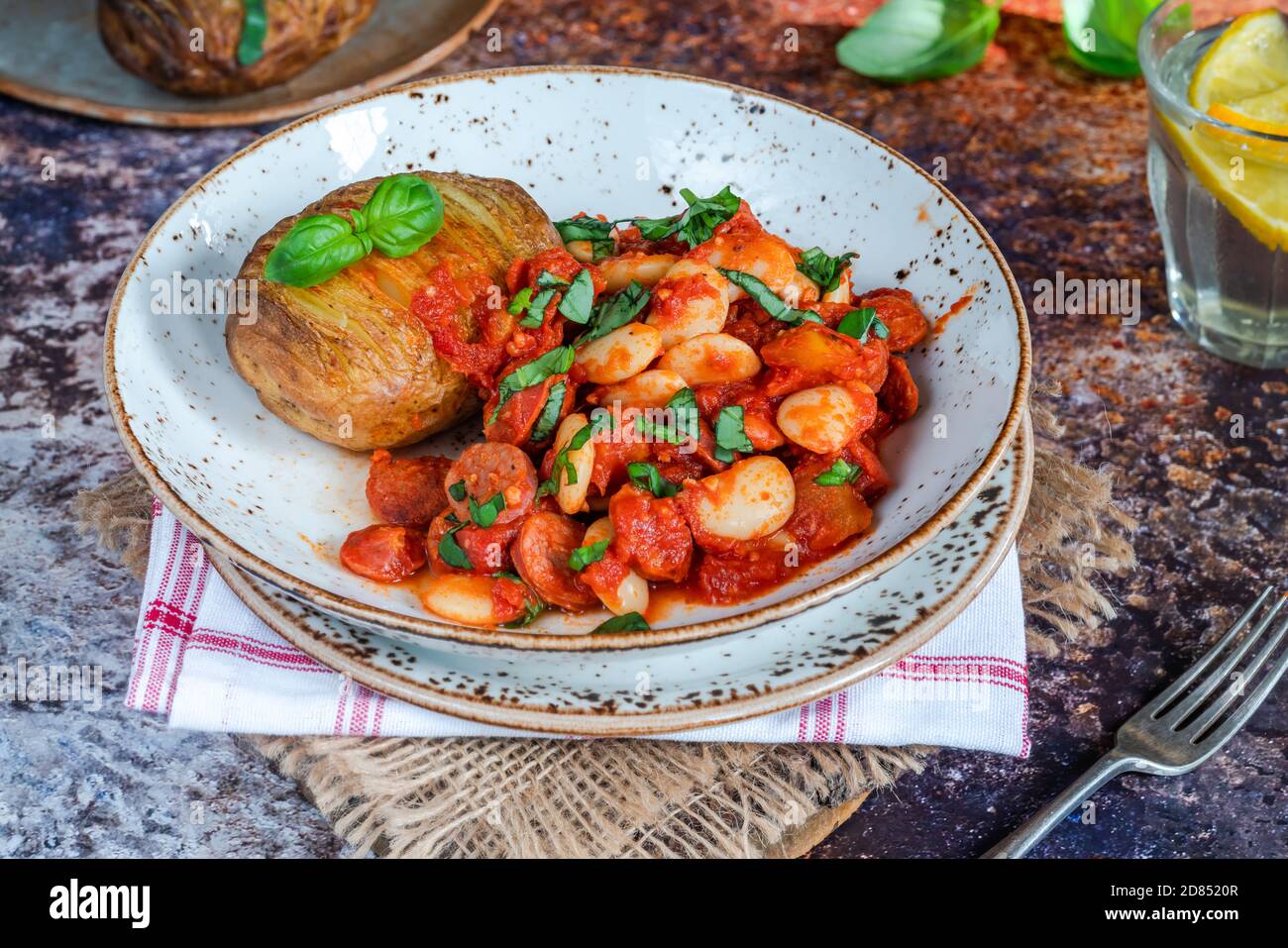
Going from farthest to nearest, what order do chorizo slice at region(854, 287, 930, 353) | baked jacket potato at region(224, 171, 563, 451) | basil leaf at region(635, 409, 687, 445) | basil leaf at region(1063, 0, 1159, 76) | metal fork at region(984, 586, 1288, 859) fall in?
1. basil leaf at region(1063, 0, 1159, 76)
2. chorizo slice at region(854, 287, 930, 353)
3. baked jacket potato at region(224, 171, 563, 451)
4. basil leaf at region(635, 409, 687, 445)
5. metal fork at region(984, 586, 1288, 859)

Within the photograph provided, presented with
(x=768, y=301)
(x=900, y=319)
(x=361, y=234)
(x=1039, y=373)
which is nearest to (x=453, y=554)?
(x=361, y=234)

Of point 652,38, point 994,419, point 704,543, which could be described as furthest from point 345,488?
point 652,38

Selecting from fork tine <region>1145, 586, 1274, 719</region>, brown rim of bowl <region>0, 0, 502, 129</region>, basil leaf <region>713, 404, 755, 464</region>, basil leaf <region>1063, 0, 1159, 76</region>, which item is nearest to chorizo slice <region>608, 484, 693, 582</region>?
basil leaf <region>713, 404, 755, 464</region>

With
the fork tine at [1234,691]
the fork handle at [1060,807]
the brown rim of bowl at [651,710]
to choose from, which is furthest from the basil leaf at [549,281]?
the fork tine at [1234,691]

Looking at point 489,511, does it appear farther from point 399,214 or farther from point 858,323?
point 858,323

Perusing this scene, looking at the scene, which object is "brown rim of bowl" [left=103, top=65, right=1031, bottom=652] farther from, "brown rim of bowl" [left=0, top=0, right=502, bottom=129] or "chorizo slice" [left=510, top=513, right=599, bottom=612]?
"brown rim of bowl" [left=0, top=0, right=502, bottom=129]

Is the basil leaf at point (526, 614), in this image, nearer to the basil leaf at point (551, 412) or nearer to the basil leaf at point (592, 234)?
the basil leaf at point (551, 412)
